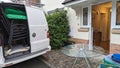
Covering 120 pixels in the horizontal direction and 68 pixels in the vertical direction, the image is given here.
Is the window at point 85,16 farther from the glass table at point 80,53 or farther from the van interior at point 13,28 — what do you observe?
the van interior at point 13,28

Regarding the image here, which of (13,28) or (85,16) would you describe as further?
(85,16)

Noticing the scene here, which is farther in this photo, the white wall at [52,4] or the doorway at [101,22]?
the white wall at [52,4]

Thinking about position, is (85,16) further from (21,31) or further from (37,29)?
(21,31)

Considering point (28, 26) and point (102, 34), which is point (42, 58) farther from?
point (102, 34)

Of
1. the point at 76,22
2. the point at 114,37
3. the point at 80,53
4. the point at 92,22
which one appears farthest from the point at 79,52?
the point at 92,22

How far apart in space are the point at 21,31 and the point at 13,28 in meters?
0.32

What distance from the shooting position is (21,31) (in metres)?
4.54

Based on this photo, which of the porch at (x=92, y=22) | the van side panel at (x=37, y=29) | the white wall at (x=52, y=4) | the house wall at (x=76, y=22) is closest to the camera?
the van side panel at (x=37, y=29)

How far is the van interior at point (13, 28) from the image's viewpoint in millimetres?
4073

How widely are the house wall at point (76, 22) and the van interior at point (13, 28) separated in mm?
3948

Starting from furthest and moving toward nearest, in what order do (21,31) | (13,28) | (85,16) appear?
(85,16), (21,31), (13,28)

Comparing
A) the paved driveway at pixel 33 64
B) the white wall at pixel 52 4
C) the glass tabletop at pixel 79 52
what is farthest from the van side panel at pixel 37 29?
the white wall at pixel 52 4

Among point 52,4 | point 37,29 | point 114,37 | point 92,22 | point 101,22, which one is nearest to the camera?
point 37,29

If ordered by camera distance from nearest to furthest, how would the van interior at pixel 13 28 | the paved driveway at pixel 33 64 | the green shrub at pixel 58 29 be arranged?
the van interior at pixel 13 28 < the paved driveway at pixel 33 64 < the green shrub at pixel 58 29
